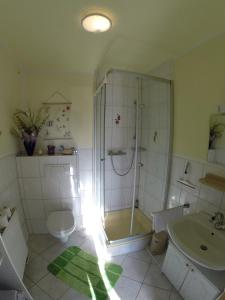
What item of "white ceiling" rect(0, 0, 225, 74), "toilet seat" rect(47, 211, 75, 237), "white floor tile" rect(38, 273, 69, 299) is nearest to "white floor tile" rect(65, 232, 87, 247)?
"toilet seat" rect(47, 211, 75, 237)

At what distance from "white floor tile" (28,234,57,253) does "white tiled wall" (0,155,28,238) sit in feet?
0.76

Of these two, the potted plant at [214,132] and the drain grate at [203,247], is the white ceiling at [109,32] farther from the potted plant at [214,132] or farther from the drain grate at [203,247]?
the drain grate at [203,247]

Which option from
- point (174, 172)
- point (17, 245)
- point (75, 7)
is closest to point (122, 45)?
point (75, 7)

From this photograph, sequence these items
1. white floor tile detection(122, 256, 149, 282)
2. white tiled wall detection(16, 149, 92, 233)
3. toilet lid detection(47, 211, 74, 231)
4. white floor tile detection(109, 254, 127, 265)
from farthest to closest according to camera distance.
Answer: white tiled wall detection(16, 149, 92, 233), toilet lid detection(47, 211, 74, 231), white floor tile detection(109, 254, 127, 265), white floor tile detection(122, 256, 149, 282)

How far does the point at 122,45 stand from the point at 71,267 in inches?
96.9

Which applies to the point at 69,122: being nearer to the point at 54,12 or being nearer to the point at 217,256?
the point at 54,12

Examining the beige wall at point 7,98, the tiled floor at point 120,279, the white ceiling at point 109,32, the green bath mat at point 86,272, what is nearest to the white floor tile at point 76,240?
the tiled floor at point 120,279

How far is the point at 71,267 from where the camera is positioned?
184 centimetres

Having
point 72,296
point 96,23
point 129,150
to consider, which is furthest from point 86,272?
point 96,23

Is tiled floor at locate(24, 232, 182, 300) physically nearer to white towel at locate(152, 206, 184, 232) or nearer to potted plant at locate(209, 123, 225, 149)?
white towel at locate(152, 206, 184, 232)

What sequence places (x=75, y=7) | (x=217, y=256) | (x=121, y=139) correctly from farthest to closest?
(x=121, y=139), (x=217, y=256), (x=75, y=7)

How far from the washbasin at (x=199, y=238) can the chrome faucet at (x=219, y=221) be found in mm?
32

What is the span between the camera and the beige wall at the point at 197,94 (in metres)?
1.44

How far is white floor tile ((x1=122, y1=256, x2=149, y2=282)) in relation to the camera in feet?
5.73
